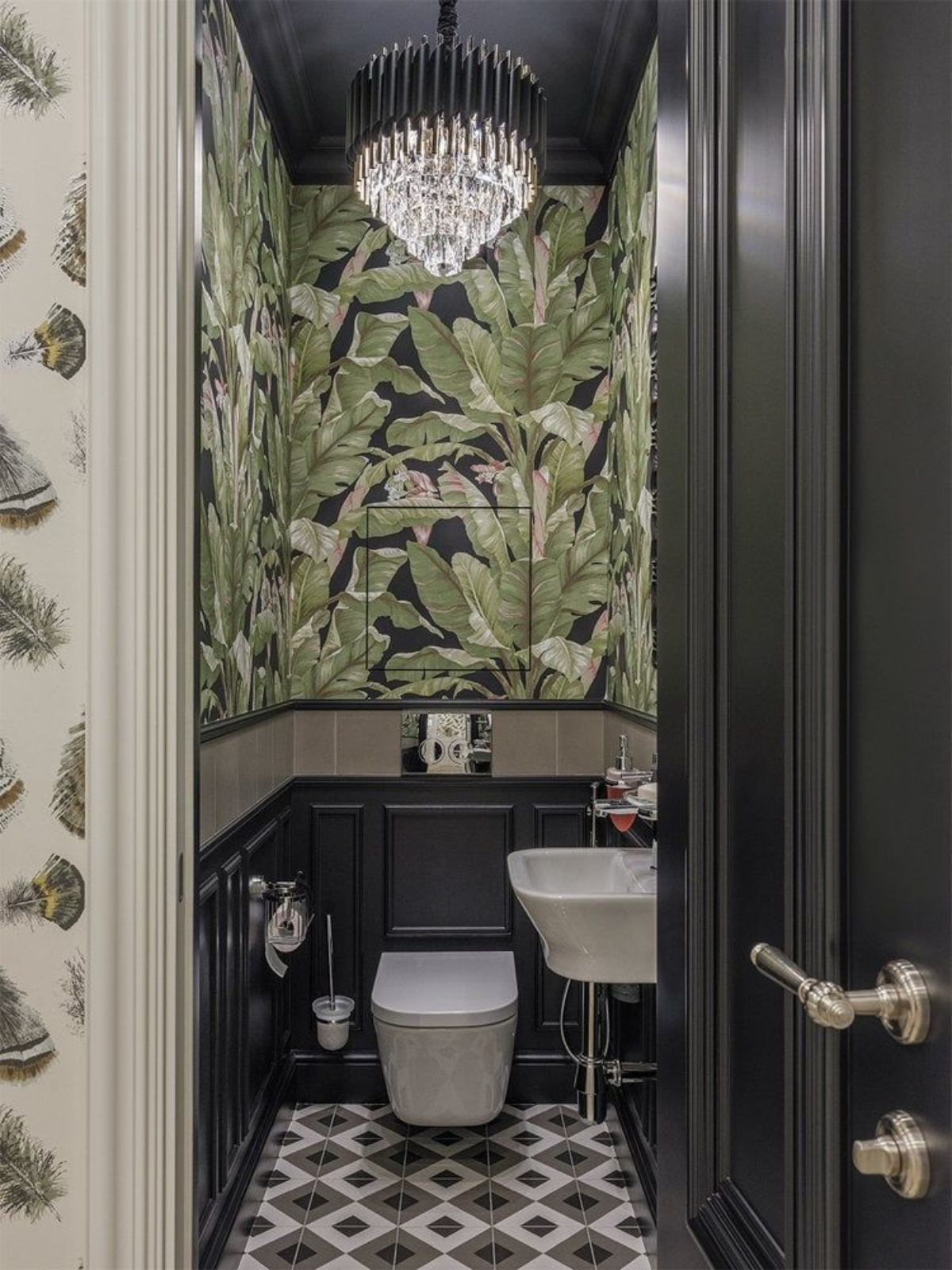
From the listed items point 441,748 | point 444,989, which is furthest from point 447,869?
point 444,989

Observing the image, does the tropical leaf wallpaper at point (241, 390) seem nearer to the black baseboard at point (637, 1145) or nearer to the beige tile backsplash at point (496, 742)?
the beige tile backsplash at point (496, 742)

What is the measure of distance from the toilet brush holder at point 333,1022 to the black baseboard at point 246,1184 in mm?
144

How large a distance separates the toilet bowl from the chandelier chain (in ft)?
7.71

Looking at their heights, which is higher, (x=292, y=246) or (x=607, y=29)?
(x=607, y=29)

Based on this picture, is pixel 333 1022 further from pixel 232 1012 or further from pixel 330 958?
pixel 232 1012

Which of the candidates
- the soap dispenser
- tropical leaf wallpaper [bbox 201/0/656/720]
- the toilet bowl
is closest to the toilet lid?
the toilet bowl

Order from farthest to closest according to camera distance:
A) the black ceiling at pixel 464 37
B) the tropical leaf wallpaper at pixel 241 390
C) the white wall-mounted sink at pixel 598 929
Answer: the black ceiling at pixel 464 37 → the tropical leaf wallpaper at pixel 241 390 → the white wall-mounted sink at pixel 598 929

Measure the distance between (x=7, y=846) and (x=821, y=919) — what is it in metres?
0.79

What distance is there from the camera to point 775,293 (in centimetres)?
97

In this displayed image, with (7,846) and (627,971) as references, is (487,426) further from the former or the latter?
(7,846)

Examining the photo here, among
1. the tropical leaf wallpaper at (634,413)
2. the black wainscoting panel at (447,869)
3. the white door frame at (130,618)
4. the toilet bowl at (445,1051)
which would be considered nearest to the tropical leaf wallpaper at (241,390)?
the black wainscoting panel at (447,869)

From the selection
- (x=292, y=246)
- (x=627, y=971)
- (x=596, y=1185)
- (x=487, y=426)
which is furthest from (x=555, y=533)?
(x=596, y=1185)

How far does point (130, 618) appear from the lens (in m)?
1.06

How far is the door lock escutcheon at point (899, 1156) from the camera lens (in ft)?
2.32
